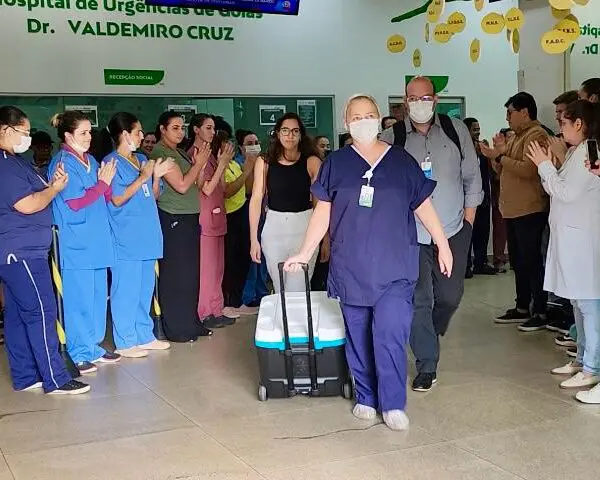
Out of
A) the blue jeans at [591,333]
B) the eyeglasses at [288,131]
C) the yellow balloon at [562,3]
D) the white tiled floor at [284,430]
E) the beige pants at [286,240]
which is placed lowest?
the white tiled floor at [284,430]

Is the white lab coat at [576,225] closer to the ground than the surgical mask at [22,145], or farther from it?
closer to the ground

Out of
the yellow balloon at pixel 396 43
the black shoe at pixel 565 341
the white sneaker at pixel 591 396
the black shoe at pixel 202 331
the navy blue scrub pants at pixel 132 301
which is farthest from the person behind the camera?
the yellow balloon at pixel 396 43

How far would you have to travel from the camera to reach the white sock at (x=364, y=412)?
3.86 meters

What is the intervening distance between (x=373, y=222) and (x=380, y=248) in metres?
0.13

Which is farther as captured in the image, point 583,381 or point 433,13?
point 433,13

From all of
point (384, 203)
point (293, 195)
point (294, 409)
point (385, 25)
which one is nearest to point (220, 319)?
point (293, 195)

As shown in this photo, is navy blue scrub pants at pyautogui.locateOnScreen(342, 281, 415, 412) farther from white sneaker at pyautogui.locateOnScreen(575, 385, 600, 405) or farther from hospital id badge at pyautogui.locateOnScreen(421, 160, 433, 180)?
white sneaker at pyautogui.locateOnScreen(575, 385, 600, 405)

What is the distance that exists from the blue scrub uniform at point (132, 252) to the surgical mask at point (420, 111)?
6.42 feet

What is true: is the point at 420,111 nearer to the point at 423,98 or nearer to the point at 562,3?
the point at 423,98

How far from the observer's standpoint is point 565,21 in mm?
5625

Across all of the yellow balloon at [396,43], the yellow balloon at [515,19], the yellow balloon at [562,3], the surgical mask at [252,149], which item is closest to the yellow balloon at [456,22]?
the yellow balloon at [396,43]

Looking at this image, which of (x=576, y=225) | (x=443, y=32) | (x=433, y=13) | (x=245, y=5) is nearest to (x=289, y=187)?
(x=576, y=225)

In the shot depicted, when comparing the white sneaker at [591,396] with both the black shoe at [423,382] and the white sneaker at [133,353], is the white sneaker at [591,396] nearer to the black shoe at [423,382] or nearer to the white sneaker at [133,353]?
Answer: the black shoe at [423,382]

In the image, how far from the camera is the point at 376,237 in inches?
144
